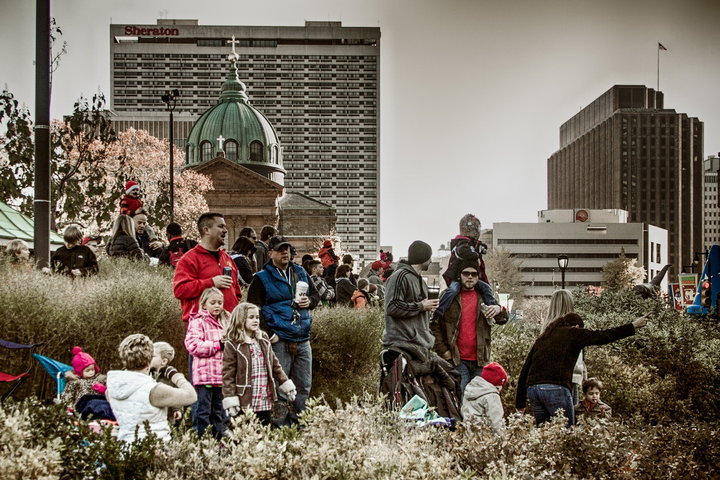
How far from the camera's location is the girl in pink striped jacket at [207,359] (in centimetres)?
782

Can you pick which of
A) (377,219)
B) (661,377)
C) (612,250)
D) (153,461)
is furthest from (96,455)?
(377,219)

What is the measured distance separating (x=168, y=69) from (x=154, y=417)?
197 meters

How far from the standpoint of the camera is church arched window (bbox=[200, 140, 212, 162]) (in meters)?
98.3

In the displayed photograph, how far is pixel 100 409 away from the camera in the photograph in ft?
22.0

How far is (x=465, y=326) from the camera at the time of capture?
930 centimetres

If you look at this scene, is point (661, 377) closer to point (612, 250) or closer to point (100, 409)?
point (100, 409)

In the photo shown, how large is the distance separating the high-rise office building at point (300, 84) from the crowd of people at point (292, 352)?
602ft

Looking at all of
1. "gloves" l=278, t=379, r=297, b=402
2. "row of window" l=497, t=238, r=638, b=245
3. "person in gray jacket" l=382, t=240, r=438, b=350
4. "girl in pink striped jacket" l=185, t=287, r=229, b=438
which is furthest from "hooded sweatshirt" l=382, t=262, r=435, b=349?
"row of window" l=497, t=238, r=638, b=245

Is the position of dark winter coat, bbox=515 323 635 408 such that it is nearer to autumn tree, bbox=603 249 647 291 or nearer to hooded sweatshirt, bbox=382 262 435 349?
hooded sweatshirt, bbox=382 262 435 349

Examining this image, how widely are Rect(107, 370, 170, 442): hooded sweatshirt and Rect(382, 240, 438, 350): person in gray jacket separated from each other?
119 inches

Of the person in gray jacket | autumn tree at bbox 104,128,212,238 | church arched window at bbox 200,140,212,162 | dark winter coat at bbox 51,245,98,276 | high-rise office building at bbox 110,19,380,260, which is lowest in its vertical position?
the person in gray jacket

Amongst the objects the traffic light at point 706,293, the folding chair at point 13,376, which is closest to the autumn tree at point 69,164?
the folding chair at point 13,376

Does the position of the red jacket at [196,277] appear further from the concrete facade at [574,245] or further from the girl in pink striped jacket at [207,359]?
the concrete facade at [574,245]

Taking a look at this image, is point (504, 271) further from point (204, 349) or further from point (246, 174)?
point (204, 349)
